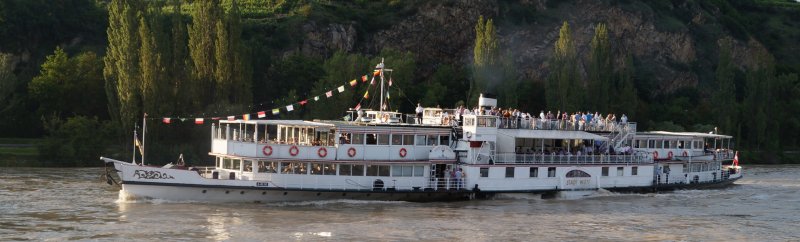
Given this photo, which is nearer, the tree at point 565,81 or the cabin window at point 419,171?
the cabin window at point 419,171

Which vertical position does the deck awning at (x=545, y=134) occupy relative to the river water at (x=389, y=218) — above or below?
above

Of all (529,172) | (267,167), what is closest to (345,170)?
(267,167)

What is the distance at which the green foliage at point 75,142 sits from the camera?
64.2 meters

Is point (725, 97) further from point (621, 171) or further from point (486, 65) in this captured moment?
point (621, 171)

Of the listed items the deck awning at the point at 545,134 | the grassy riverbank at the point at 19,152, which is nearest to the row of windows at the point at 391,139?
the deck awning at the point at 545,134

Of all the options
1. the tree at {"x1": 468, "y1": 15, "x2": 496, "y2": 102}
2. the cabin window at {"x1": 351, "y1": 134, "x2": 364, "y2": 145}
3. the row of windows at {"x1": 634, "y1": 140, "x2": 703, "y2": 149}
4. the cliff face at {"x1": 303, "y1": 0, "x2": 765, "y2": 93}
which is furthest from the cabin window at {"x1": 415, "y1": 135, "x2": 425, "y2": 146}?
the cliff face at {"x1": 303, "y1": 0, "x2": 765, "y2": 93}

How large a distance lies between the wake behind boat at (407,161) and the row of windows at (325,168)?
41 millimetres

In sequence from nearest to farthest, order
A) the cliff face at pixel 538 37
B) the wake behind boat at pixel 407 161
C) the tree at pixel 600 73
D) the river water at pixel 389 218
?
the river water at pixel 389 218, the wake behind boat at pixel 407 161, the tree at pixel 600 73, the cliff face at pixel 538 37

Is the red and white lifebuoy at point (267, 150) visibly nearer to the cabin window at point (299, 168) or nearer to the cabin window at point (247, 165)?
the cabin window at point (247, 165)

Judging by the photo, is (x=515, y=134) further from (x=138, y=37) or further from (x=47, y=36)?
(x=47, y=36)

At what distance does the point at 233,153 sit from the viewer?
43.7 meters

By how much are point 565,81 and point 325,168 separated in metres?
40.0

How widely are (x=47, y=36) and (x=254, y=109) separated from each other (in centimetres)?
2546

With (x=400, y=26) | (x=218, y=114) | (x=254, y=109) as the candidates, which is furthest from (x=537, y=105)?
(x=218, y=114)
